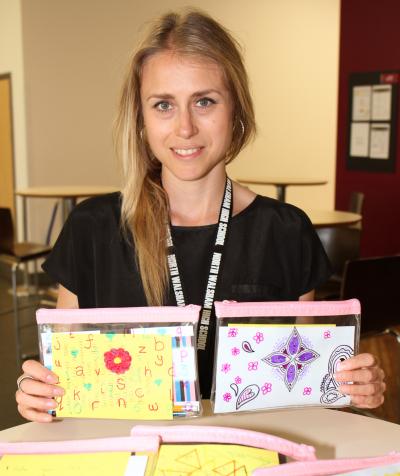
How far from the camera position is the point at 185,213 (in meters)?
1.64

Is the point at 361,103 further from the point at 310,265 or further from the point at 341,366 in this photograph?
the point at 341,366

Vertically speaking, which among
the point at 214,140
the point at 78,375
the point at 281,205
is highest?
the point at 214,140

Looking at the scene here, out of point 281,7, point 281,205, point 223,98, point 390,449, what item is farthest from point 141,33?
point 281,7

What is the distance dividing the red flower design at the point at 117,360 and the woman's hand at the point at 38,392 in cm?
10

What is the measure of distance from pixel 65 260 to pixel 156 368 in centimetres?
58

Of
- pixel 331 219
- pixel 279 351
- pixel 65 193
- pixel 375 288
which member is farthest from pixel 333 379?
pixel 65 193

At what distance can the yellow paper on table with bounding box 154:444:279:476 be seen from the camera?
0.93m

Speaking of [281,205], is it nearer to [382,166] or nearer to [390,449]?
[390,449]

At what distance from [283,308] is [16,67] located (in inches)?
Result: 220

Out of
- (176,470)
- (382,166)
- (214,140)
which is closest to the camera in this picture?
(176,470)

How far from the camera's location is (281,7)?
25.0 feet

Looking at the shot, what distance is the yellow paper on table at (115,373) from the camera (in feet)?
3.62

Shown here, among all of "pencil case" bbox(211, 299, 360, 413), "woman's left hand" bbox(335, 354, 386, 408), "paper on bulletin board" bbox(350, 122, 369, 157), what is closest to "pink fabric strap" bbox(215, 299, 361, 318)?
"pencil case" bbox(211, 299, 360, 413)

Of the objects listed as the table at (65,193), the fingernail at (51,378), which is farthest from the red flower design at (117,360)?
the table at (65,193)
